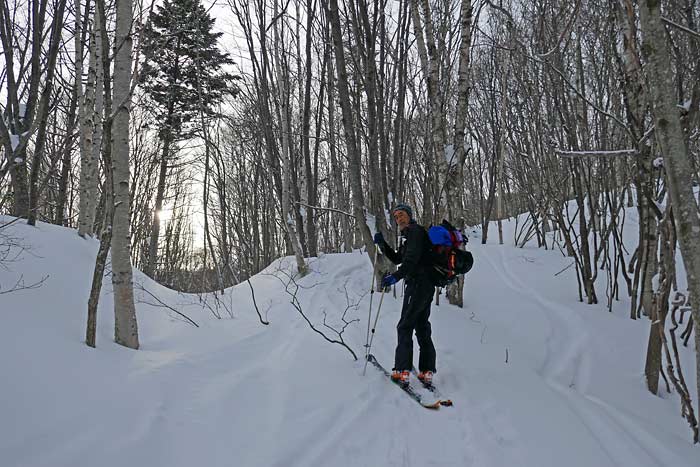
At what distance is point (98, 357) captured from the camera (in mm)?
3326

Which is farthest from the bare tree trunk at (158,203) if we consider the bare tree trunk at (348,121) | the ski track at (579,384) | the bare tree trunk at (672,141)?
the bare tree trunk at (672,141)

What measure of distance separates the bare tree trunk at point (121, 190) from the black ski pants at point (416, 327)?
2740mm

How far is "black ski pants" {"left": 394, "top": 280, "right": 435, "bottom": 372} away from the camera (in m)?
3.94

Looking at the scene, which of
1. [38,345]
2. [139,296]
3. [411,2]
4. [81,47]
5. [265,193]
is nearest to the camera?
[38,345]

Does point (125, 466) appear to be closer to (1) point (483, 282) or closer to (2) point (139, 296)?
(2) point (139, 296)

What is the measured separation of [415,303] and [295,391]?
144cm

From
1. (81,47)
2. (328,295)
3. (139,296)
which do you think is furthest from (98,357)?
(81,47)

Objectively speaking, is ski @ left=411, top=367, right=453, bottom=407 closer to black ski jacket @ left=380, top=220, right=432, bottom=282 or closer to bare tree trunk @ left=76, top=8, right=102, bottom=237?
black ski jacket @ left=380, top=220, right=432, bottom=282

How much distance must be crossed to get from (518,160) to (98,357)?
1129 centimetres

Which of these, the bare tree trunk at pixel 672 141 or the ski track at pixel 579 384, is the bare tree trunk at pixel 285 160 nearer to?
the ski track at pixel 579 384

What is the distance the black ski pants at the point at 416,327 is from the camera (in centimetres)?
394

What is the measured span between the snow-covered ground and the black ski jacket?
3.65 feet

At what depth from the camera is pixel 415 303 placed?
4.00 meters

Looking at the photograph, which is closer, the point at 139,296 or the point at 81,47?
the point at 139,296
